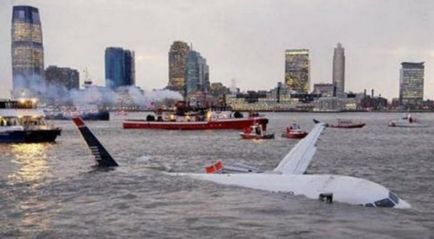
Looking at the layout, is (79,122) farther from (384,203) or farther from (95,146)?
(384,203)

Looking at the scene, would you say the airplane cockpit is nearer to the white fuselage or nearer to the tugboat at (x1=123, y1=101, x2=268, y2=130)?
the white fuselage

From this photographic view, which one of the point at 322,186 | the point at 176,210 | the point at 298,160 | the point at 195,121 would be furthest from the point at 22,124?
the point at 322,186

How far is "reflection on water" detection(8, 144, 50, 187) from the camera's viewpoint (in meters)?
45.5

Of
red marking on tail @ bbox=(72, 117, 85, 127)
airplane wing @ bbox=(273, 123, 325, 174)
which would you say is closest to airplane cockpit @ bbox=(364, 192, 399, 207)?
airplane wing @ bbox=(273, 123, 325, 174)

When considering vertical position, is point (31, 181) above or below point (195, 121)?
above

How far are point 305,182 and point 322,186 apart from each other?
1.43 m

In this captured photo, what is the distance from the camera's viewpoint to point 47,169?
53.8 metres

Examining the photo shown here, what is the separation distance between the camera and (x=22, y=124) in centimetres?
9656

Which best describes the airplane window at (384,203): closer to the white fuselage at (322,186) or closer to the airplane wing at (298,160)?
the white fuselage at (322,186)

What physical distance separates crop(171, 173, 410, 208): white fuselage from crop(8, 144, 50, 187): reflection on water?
18.9 meters

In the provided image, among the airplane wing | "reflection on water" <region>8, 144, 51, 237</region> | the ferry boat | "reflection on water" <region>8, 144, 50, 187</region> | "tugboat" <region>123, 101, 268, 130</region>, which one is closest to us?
"reflection on water" <region>8, 144, 51, 237</region>

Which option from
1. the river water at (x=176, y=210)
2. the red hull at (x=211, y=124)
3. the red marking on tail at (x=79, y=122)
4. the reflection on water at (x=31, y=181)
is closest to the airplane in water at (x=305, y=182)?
the river water at (x=176, y=210)

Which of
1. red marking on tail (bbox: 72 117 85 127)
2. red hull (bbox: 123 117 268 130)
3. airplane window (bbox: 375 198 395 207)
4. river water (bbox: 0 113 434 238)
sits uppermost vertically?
red marking on tail (bbox: 72 117 85 127)

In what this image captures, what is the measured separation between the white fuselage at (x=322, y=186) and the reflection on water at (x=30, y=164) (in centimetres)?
1890
